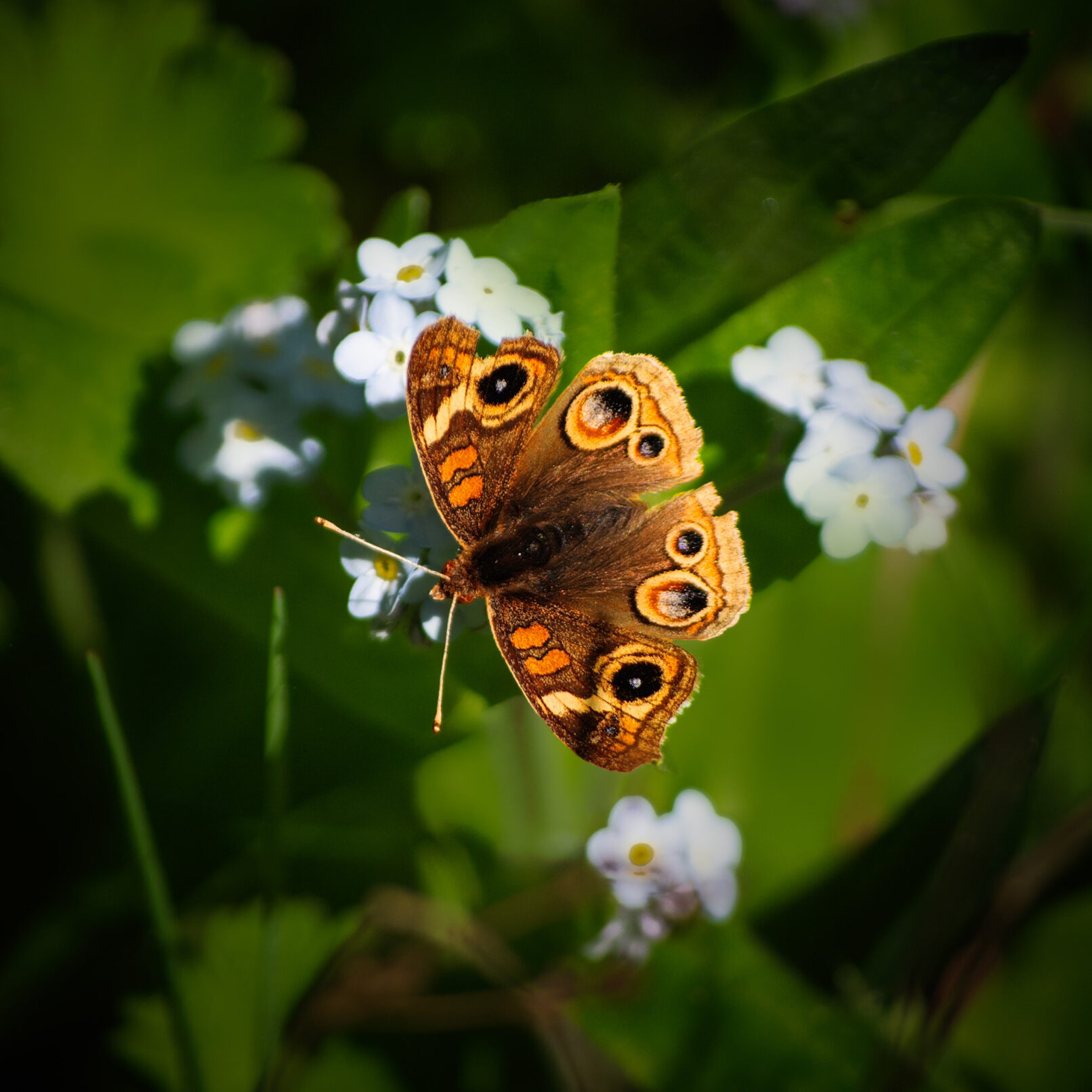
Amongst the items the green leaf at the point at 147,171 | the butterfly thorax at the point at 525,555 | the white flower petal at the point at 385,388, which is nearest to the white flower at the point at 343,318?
the white flower petal at the point at 385,388

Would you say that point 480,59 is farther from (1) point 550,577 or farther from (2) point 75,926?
(2) point 75,926

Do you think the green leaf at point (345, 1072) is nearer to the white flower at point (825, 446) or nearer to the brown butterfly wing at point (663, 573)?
the brown butterfly wing at point (663, 573)

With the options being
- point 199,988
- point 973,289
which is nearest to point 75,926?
point 199,988

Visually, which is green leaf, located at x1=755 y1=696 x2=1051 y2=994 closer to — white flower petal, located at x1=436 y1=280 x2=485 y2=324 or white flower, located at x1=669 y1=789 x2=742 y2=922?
white flower, located at x1=669 y1=789 x2=742 y2=922

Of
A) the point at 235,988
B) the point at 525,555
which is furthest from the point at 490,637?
the point at 235,988

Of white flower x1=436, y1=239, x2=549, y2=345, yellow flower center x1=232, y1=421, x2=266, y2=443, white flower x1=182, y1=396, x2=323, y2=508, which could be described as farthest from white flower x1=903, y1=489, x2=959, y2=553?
yellow flower center x1=232, y1=421, x2=266, y2=443

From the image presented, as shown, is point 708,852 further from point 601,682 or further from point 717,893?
point 601,682

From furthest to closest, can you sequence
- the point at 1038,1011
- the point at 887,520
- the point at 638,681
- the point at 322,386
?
the point at 1038,1011, the point at 322,386, the point at 887,520, the point at 638,681
